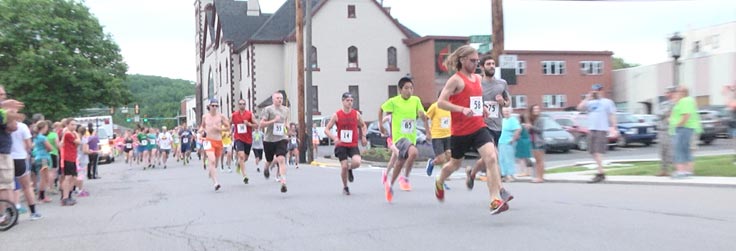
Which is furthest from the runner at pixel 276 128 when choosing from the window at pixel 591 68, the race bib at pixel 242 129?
the window at pixel 591 68

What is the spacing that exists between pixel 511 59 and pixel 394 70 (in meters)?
36.9

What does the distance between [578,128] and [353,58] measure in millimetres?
26990

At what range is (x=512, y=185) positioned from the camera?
1242 cm

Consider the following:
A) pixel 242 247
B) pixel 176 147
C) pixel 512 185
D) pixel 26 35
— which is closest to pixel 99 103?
pixel 26 35

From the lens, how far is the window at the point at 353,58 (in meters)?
51.2

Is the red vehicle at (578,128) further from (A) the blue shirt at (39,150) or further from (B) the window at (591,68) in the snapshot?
(B) the window at (591,68)

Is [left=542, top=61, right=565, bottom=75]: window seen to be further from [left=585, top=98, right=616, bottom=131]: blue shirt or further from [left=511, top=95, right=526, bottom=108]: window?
[left=585, top=98, right=616, bottom=131]: blue shirt

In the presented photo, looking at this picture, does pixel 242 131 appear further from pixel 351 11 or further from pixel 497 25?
pixel 351 11

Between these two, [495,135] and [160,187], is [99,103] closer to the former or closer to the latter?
[160,187]

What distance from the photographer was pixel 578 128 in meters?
26.1

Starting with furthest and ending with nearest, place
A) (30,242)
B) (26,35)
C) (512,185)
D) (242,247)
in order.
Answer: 1. (26,35)
2. (512,185)
3. (30,242)
4. (242,247)

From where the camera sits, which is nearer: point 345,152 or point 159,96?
point 345,152

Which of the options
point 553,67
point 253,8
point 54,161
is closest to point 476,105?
point 54,161

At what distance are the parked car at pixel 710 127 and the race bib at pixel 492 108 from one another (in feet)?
61.6
